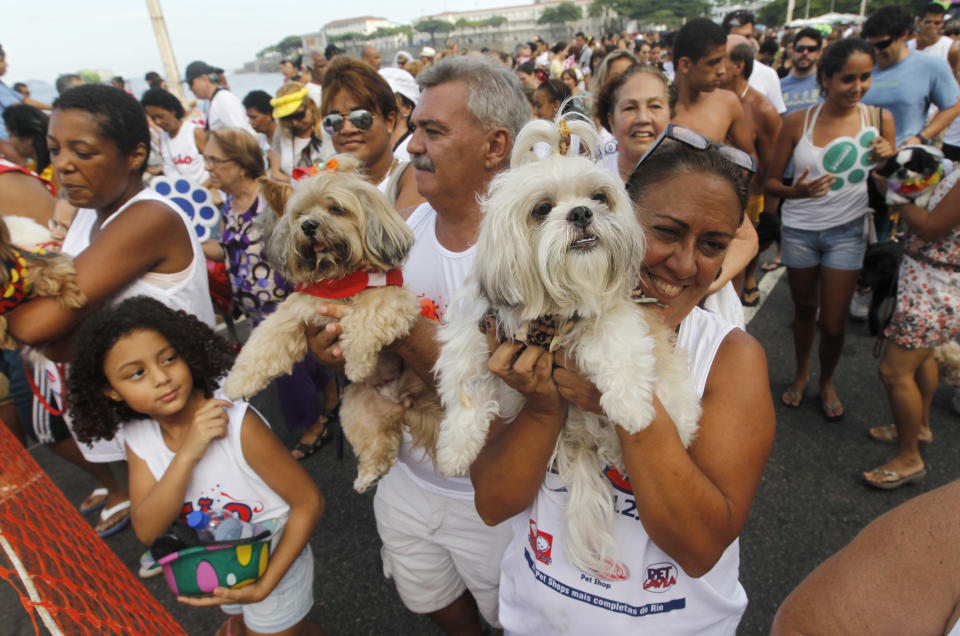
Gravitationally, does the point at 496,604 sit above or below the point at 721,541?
below

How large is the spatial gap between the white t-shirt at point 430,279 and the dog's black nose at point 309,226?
17.0 inches

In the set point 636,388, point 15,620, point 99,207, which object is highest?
point 99,207

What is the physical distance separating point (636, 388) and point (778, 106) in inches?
246

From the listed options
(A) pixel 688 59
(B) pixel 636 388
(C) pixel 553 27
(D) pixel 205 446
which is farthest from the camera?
(C) pixel 553 27

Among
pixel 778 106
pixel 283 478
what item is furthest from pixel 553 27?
pixel 283 478

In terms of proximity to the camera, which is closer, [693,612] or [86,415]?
[693,612]

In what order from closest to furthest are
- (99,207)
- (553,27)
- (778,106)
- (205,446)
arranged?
(205,446)
(99,207)
(778,106)
(553,27)

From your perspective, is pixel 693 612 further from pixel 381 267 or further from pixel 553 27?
pixel 553 27

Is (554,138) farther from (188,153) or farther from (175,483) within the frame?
(188,153)

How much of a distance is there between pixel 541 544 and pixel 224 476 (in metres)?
1.31

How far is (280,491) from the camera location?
2039mm

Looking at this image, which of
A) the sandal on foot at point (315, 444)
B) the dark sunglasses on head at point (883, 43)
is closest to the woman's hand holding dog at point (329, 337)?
the sandal on foot at point (315, 444)

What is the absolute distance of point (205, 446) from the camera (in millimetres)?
1922

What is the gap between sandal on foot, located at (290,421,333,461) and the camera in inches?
159
